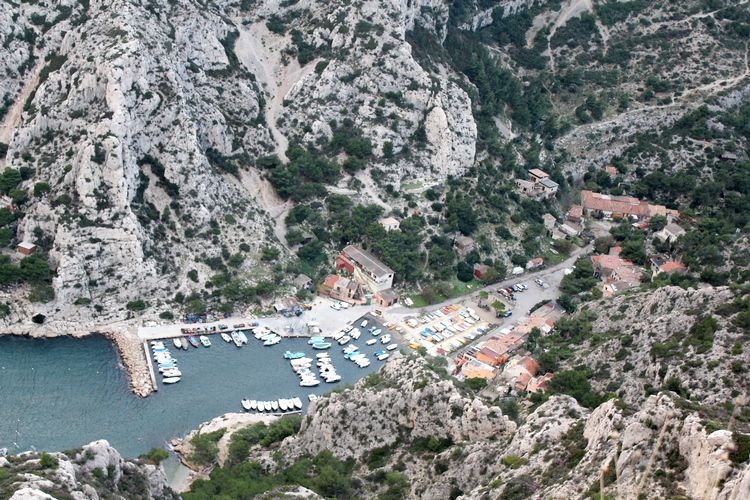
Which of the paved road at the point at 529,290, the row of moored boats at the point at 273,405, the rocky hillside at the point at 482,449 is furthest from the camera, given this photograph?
the paved road at the point at 529,290

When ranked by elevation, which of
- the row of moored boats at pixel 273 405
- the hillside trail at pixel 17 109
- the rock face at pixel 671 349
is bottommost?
the row of moored boats at pixel 273 405

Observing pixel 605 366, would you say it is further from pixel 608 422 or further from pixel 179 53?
pixel 179 53

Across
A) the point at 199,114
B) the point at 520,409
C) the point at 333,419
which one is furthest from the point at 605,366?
the point at 199,114

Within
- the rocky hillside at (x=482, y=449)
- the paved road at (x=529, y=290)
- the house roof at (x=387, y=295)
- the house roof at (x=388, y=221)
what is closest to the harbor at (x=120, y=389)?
the paved road at (x=529, y=290)

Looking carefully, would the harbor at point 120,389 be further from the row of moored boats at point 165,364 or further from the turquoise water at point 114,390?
the row of moored boats at point 165,364

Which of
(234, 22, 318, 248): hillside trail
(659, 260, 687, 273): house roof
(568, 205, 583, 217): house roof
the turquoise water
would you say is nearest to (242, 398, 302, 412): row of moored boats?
the turquoise water

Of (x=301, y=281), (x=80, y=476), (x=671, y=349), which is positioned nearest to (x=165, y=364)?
(x=301, y=281)
